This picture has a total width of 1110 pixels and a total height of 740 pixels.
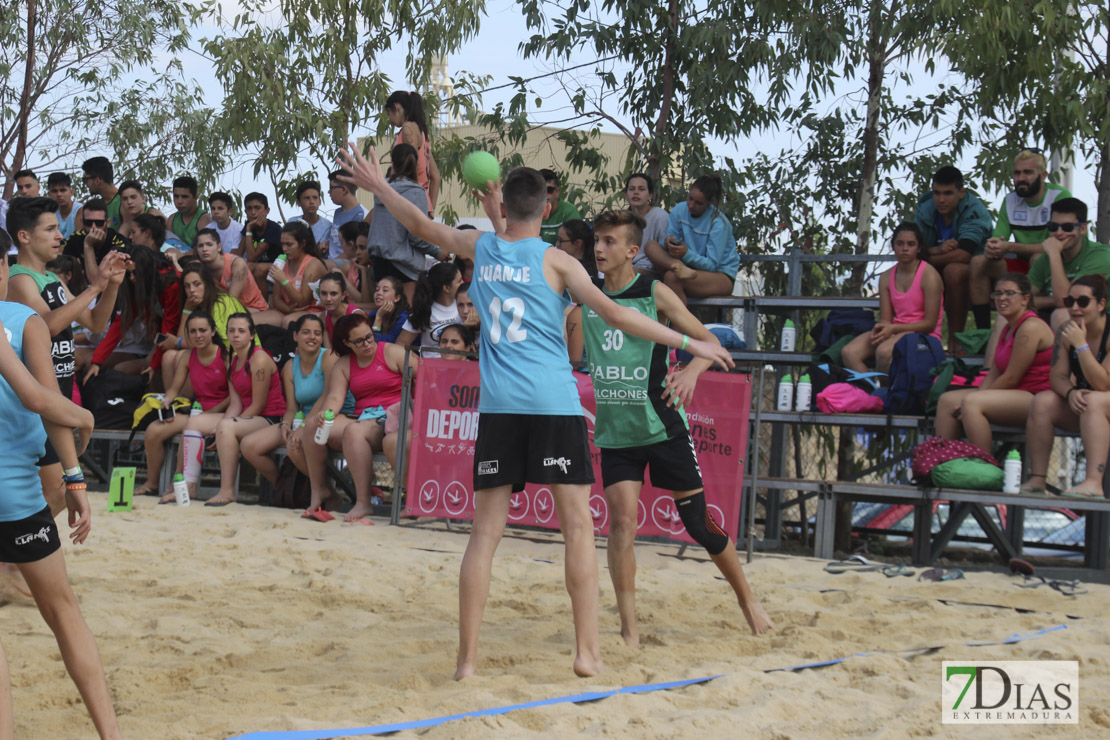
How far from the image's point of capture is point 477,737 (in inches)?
127

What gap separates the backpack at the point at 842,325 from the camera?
908 cm

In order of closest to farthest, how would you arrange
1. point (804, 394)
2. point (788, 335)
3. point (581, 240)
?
1. point (804, 394)
2. point (581, 240)
3. point (788, 335)

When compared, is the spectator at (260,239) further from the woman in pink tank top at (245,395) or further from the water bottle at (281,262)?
the woman in pink tank top at (245,395)

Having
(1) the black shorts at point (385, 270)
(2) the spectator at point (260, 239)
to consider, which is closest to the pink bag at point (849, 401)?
(1) the black shorts at point (385, 270)

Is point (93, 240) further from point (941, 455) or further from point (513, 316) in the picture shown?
point (941, 455)

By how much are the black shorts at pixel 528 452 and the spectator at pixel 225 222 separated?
823 centimetres

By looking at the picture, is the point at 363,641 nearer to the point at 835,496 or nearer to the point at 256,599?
the point at 256,599

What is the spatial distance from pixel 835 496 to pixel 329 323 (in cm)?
476

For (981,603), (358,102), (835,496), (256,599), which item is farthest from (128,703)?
(358,102)

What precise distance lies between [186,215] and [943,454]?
8.51 meters

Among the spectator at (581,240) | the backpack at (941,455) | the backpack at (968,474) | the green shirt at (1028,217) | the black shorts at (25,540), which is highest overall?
the green shirt at (1028,217)

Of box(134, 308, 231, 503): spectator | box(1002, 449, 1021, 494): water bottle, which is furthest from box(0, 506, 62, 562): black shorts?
box(134, 308, 231, 503): spectator

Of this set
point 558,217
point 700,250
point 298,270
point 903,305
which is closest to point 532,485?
point 700,250

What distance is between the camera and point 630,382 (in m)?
4.93
